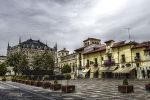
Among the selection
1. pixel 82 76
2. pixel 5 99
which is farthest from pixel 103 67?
pixel 5 99

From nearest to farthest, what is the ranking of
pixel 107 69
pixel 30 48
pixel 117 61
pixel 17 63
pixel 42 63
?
pixel 117 61
pixel 107 69
pixel 42 63
pixel 17 63
pixel 30 48

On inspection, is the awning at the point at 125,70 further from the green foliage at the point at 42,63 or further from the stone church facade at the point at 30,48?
the stone church facade at the point at 30,48

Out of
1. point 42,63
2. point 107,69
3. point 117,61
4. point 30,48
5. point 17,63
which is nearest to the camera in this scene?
point 117,61

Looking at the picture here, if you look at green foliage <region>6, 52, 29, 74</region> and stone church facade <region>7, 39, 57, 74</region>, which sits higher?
stone church facade <region>7, 39, 57, 74</region>

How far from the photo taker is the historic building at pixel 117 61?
160 ft

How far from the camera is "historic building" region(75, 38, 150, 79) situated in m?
48.9

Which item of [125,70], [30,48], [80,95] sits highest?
[30,48]

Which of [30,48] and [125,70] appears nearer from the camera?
[125,70]

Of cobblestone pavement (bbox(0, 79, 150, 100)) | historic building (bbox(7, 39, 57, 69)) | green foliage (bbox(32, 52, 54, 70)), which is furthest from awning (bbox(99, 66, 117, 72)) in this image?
historic building (bbox(7, 39, 57, 69))

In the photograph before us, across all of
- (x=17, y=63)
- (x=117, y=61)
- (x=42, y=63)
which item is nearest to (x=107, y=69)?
(x=117, y=61)

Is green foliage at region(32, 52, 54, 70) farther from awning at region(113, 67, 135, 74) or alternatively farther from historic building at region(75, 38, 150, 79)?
awning at region(113, 67, 135, 74)

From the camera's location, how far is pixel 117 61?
182ft

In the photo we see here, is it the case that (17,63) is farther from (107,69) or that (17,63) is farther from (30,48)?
(30,48)

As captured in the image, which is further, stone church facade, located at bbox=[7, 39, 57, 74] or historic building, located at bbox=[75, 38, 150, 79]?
stone church facade, located at bbox=[7, 39, 57, 74]
